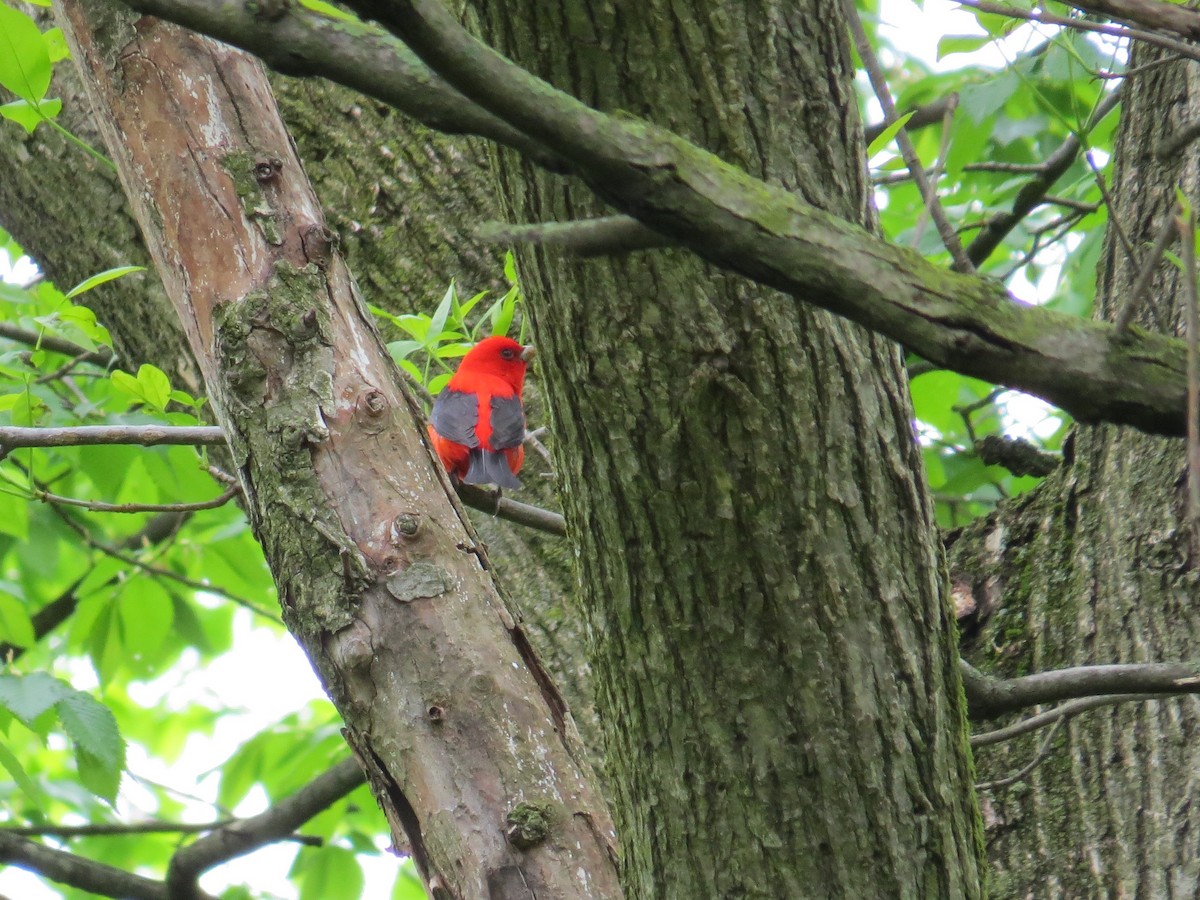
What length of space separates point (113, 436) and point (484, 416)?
2.35 metres

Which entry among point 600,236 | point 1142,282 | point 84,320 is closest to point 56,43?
point 84,320

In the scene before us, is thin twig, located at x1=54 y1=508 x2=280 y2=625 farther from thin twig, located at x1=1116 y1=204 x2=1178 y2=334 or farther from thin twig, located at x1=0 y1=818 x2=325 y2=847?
thin twig, located at x1=1116 y1=204 x2=1178 y2=334

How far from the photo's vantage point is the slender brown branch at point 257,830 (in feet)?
12.6

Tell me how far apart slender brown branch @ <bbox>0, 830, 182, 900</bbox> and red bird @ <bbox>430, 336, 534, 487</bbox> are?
1.76 metres

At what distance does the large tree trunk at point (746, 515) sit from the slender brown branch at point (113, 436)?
1055 millimetres

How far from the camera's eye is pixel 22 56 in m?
2.36

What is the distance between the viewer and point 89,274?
3.46 m

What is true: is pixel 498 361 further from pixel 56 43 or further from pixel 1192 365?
pixel 1192 365

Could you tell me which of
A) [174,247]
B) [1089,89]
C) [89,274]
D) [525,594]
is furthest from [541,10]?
[1089,89]

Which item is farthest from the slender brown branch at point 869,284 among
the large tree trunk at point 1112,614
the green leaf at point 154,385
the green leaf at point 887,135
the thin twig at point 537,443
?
the thin twig at point 537,443

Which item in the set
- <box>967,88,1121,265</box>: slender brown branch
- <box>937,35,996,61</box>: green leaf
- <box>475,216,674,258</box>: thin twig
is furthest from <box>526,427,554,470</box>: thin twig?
<box>475,216,674,258</box>: thin twig

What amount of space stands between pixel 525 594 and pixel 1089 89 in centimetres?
330

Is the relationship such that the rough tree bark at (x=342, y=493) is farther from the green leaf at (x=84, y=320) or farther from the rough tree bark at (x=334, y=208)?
the rough tree bark at (x=334, y=208)

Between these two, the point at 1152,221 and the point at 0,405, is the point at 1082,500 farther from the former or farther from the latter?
the point at 0,405
